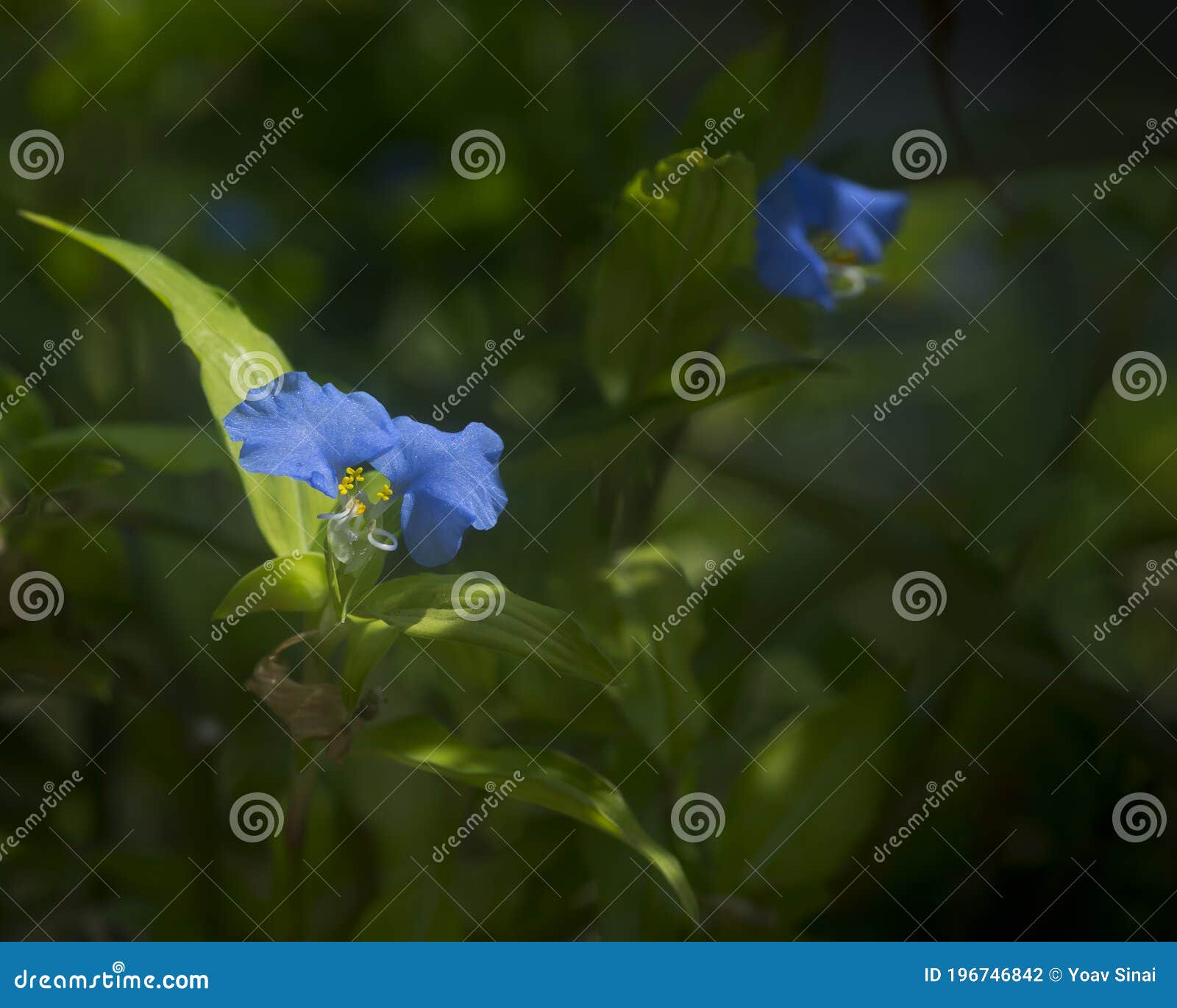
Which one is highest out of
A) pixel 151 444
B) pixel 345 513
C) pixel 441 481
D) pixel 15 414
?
pixel 441 481

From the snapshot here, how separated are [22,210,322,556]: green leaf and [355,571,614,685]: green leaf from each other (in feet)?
0.53

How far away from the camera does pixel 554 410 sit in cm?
177

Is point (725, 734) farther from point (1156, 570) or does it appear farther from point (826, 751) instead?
point (1156, 570)

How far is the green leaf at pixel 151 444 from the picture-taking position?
148cm

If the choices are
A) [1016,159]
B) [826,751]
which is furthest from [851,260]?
[826,751]

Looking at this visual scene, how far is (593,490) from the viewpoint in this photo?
5.44 ft

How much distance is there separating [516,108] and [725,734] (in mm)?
1174
